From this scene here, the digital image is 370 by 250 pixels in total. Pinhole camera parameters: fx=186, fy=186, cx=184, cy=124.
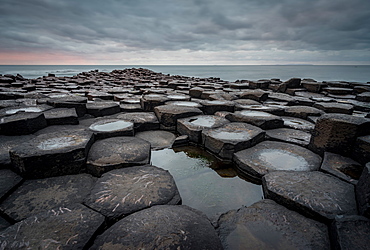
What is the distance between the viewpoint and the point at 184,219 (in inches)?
46.0

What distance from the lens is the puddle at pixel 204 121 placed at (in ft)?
9.98

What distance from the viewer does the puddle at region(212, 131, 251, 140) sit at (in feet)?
8.00

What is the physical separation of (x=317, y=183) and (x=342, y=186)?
7.4 inches

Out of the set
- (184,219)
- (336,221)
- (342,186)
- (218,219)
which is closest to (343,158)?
(342,186)

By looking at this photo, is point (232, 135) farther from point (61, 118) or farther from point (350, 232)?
point (61, 118)

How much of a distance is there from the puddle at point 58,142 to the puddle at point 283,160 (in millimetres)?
2039

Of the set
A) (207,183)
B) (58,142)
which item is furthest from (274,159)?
(58,142)

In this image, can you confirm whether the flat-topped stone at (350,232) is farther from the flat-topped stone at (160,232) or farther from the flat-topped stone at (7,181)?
the flat-topped stone at (7,181)

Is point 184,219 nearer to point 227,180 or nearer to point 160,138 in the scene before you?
point 227,180

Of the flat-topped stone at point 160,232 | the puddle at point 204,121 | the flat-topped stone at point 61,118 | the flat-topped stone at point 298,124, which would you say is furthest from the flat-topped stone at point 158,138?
the flat-topped stone at point 298,124

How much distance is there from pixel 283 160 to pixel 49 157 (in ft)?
7.70

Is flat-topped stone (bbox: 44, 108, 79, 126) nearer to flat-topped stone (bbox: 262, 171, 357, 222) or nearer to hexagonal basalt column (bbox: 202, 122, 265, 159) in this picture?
hexagonal basalt column (bbox: 202, 122, 265, 159)

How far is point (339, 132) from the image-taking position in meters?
1.99

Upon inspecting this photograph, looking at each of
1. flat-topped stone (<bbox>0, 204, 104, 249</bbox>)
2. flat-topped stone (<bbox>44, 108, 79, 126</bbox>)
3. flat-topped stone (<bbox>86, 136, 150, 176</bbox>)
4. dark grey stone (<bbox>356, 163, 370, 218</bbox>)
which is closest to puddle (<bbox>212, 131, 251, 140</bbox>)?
flat-topped stone (<bbox>86, 136, 150, 176</bbox>)
